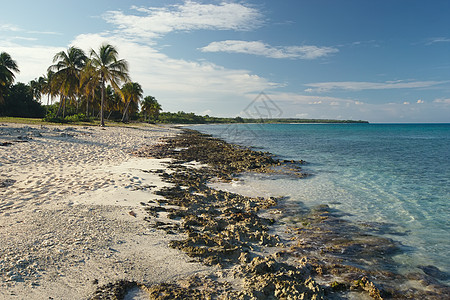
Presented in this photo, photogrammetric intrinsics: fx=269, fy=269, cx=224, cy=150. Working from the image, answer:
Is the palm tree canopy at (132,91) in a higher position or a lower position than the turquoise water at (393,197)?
higher

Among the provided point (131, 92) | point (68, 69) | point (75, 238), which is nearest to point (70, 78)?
point (68, 69)

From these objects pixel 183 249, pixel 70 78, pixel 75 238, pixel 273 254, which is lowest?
pixel 273 254

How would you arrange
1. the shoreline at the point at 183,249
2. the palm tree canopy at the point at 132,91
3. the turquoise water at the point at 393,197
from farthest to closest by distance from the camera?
the palm tree canopy at the point at 132,91
the turquoise water at the point at 393,197
the shoreline at the point at 183,249

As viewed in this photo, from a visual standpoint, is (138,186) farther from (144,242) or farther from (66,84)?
(66,84)

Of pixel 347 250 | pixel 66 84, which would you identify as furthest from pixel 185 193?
pixel 66 84

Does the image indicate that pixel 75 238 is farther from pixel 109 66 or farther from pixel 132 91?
pixel 132 91

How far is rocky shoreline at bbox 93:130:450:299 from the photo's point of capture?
Answer: 3.78 m

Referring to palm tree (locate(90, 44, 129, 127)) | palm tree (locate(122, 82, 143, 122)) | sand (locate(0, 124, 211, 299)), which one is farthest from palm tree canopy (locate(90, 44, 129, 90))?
sand (locate(0, 124, 211, 299))

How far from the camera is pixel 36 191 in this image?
7.21m

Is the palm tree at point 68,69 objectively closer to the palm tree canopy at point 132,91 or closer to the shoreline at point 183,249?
the palm tree canopy at point 132,91

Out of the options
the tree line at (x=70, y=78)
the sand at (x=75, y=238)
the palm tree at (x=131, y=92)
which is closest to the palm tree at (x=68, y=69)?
the tree line at (x=70, y=78)

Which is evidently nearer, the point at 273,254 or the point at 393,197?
the point at 273,254

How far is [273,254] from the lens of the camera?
5.09 metres

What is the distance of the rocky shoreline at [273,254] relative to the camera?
3775 millimetres
